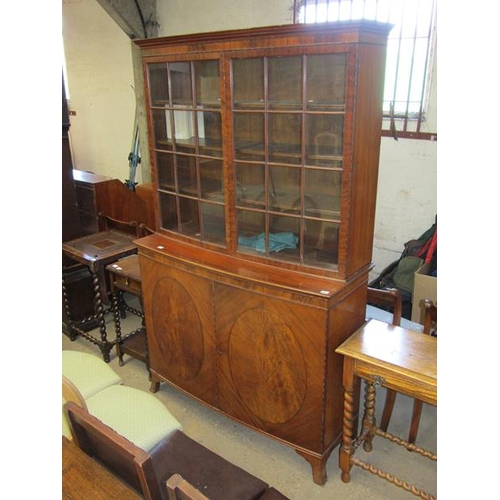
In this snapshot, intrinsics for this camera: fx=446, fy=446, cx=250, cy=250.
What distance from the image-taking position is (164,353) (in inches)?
99.4

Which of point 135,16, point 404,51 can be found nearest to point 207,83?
point 404,51

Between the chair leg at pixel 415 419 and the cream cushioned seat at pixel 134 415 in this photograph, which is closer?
the cream cushioned seat at pixel 134 415

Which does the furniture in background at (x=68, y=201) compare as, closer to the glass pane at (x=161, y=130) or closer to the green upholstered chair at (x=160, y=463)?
the glass pane at (x=161, y=130)

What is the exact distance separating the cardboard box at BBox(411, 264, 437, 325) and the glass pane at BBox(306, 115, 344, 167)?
143 cm

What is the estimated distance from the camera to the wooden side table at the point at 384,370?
167cm

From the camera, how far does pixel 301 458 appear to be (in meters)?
2.18

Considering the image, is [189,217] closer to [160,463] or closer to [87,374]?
[87,374]

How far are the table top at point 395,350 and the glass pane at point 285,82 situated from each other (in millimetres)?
993

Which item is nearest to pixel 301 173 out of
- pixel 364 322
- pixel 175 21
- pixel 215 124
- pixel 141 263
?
pixel 215 124

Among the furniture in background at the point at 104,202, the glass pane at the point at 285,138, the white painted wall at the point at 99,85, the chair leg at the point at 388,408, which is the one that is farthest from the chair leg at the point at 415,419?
the white painted wall at the point at 99,85

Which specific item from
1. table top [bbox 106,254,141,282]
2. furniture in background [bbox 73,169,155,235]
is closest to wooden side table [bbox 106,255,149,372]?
table top [bbox 106,254,141,282]
